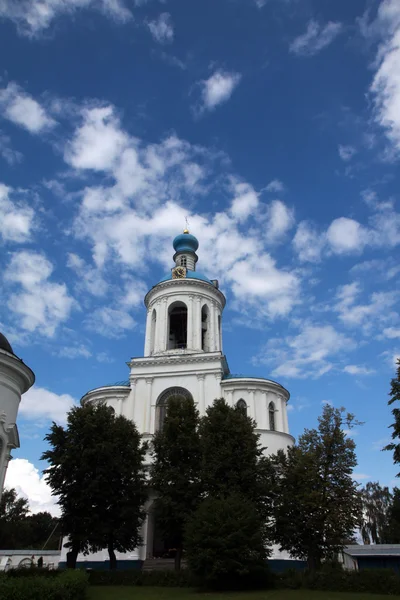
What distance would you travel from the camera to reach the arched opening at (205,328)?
4250cm

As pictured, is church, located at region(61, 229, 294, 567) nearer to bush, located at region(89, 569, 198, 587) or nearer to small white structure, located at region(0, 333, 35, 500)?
bush, located at region(89, 569, 198, 587)

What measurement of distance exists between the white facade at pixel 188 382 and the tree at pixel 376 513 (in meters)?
28.5

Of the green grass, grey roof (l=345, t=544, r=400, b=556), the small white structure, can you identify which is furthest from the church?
the small white structure

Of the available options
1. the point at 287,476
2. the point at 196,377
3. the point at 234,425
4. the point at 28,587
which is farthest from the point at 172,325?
the point at 28,587

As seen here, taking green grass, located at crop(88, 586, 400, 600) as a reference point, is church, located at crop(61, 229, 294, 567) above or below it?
above

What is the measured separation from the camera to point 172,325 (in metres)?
45.5

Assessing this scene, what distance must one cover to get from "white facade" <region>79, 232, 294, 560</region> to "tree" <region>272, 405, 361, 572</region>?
8.99 meters

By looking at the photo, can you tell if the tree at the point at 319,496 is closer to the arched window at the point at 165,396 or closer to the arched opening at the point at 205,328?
the arched window at the point at 165,396

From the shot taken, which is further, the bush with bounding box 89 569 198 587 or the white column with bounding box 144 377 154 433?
the white column with bounding box 144 377 154 433

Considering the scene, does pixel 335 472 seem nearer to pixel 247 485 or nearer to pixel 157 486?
pixel 247 485

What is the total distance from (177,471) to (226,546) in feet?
24.6

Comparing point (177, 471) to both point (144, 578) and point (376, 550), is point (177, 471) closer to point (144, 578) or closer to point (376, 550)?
point (144, 578)

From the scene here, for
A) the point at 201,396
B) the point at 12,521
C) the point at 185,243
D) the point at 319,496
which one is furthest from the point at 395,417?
the point at 12,521

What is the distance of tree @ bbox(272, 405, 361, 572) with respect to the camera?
24312mm
